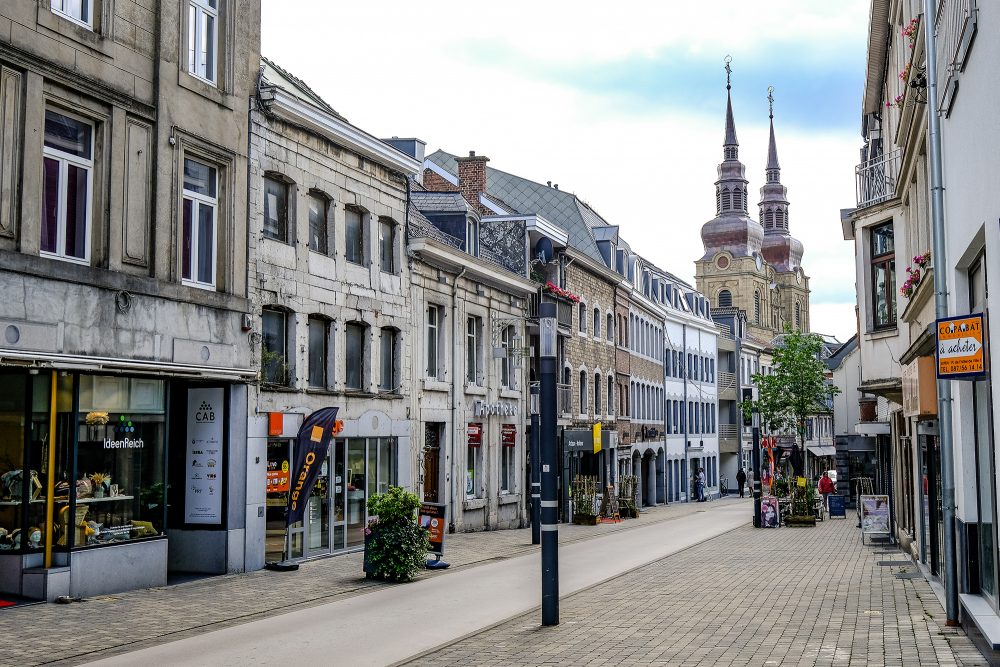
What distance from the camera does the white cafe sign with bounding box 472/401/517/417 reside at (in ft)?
100

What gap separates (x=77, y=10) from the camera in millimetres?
15781

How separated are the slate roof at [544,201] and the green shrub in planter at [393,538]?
29.8 meters

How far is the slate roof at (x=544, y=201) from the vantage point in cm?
4709

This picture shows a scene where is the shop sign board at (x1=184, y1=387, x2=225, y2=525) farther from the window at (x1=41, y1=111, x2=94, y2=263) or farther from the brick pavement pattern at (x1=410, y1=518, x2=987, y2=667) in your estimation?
the brick pavement pattern at (x1=410, y1=518, x2=987, y2=667)

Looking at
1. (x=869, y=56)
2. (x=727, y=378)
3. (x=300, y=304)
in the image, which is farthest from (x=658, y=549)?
(x=727, y=378)

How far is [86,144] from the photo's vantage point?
16.0 metres

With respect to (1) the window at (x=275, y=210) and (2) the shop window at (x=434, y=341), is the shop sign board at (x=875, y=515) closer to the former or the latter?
(2) the shop window at (x=434, y=341)

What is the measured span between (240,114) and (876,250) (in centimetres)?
1239

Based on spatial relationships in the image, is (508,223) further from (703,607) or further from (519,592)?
(703,607)

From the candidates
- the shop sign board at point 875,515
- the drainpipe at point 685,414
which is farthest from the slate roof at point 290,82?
the drainpipe at point 685,414

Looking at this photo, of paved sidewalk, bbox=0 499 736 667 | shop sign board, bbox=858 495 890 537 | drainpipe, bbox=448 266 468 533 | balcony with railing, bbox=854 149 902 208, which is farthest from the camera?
drainpipe, bbox=448 266 468 533

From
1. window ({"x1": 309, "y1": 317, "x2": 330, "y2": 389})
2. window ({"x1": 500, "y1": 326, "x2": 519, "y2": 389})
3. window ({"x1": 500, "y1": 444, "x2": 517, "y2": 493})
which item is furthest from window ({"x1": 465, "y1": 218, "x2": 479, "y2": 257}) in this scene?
window ({"x1": 309, "y1": 317, "x2": 330, "y2": 389})

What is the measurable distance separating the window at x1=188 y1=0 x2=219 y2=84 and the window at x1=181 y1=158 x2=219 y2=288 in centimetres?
154

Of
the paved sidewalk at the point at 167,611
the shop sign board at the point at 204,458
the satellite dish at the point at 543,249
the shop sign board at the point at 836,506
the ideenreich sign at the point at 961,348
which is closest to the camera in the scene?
the ideenreich sign at the point at 961,348
